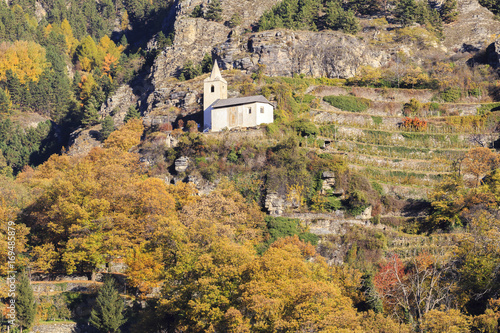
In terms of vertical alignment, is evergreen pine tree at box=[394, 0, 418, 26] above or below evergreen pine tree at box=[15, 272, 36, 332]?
above

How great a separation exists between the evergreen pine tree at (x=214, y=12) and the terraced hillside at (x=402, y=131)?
951 inches

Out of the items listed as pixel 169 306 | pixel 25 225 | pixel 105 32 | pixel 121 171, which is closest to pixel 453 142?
pixel 121 171

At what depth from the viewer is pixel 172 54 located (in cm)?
8456

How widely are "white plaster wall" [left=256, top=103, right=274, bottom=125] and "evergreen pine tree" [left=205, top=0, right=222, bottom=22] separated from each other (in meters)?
32.0

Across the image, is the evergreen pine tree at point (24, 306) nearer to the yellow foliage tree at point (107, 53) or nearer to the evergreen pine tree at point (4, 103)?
the evergreen pine tree at point (4, 103)

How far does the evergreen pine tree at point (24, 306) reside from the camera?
123 ft

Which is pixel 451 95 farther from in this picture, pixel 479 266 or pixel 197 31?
pixel 479 266

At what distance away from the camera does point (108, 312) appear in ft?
123

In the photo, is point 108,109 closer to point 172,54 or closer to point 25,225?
point 172,54

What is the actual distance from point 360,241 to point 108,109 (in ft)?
158

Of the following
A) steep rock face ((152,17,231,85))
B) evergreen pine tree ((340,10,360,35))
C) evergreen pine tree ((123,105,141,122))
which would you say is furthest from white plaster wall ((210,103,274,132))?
evergreen pine tree ((340,10,360,35))

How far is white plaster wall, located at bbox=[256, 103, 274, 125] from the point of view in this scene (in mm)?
60156

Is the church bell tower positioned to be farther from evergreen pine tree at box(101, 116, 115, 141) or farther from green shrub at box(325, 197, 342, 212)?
green shrub at box(325, 197, 342, 212)

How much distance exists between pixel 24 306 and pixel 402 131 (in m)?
41.2
